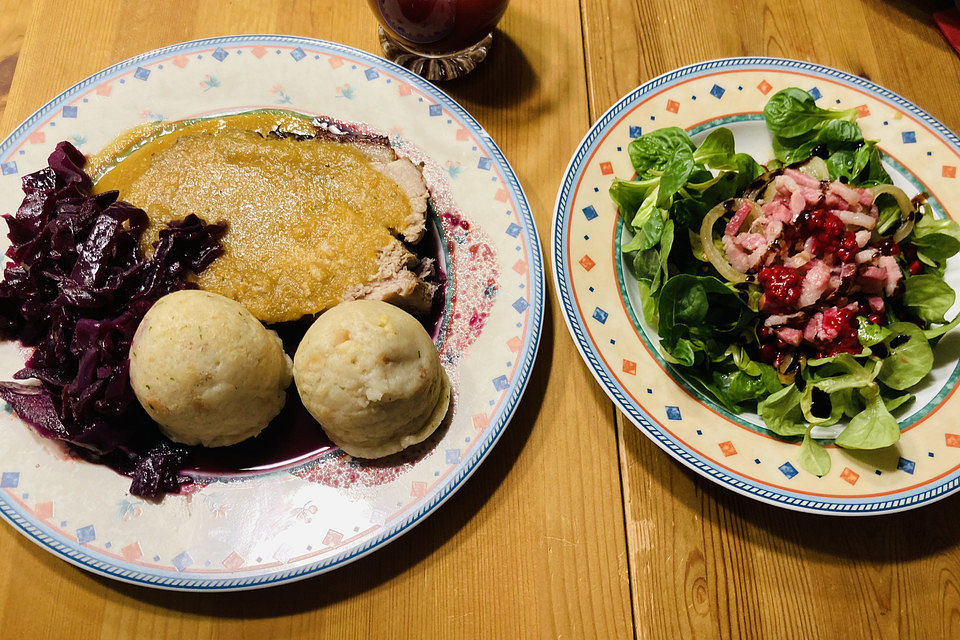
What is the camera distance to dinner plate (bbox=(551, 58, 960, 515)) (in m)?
1.88

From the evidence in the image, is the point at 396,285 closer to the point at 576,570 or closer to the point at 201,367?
the point at 201,367

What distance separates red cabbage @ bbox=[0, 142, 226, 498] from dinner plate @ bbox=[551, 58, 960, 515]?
1.27 metres

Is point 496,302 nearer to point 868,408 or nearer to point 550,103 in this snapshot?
point 550,103

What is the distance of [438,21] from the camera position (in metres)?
2.38

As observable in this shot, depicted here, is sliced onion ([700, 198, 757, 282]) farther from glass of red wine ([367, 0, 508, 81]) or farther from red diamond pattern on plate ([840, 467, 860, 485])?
glass of red wine ([367, 0, 508, 81])

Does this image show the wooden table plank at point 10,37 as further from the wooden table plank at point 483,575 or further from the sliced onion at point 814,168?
the sliced onion at point 814,168

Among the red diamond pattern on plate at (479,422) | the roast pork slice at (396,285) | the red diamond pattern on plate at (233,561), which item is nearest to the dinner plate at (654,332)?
the red diamond pattern on plate at (479,422)

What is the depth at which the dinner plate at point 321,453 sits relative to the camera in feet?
6.03

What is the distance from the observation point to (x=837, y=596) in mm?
1976

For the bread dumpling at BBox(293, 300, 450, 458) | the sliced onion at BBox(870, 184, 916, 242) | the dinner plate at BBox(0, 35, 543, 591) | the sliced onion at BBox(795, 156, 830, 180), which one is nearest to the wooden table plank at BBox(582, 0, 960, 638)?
the dinner plate at BBox(0, 35, 543, 591)

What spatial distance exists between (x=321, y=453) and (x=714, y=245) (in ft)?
4.79

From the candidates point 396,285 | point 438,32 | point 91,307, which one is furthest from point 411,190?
point 91,307

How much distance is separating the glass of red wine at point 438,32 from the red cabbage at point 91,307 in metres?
1.04

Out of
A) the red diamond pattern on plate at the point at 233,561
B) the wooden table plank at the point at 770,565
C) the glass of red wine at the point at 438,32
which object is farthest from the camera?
the glass of red wine at the point at 438,32
